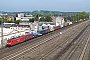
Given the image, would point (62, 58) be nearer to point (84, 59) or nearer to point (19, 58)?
point (84, 59)

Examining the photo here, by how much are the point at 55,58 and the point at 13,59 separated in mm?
7276

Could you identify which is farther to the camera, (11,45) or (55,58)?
(11,45)

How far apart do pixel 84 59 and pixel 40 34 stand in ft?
139

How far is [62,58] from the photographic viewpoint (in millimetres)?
40094

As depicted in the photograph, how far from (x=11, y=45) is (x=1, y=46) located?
2.29 meters

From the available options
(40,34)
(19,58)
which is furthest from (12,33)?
(19,58)

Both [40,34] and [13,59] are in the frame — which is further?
[40,34]

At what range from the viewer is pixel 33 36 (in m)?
72.2

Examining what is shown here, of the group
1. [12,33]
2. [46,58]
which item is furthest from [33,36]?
[46,58]

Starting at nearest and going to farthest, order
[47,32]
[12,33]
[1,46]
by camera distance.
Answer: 1. [1,46]
2. [12,33]
3. [47,32]

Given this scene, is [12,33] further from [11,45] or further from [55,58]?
[55,58]

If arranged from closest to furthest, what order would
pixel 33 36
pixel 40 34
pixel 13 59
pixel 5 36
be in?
pixel 13 59, pixel 5 36, pixel 33 36, pixel 40 34

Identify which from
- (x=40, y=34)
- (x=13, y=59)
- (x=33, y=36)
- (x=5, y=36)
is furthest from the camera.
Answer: (x=40, y=34)

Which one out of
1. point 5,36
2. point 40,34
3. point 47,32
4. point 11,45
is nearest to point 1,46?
point 11,45
